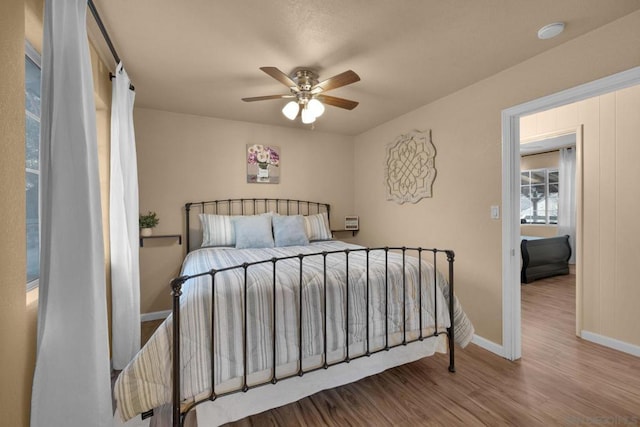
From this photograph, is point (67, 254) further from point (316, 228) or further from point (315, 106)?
point (316, 228)

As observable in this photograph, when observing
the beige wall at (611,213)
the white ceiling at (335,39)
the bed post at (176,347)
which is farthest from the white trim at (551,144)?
the bed post at (176,347)

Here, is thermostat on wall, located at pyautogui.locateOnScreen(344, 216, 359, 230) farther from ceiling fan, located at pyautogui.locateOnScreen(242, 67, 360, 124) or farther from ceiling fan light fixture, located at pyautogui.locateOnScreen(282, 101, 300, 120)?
ceiling fan light fixture, located at pyautogui.locateOnScreen(282, 101, 300, 120)

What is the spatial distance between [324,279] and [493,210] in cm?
174

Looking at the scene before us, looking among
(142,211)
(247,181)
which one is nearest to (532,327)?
(247,181)

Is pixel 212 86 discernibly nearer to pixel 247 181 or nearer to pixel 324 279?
pixel 247 181

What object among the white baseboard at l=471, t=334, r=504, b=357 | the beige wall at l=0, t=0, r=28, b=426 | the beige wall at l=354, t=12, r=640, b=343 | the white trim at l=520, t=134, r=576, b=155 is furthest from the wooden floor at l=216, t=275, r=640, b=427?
the white trim at l=520, t=134, r=576, b=155

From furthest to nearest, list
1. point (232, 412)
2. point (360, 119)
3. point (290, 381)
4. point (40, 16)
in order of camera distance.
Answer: point (360, 119)
point (290, 381)
point (232, 412)
point (40, 16)

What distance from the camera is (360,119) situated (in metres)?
3.56

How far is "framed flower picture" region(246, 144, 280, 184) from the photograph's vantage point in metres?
3.65

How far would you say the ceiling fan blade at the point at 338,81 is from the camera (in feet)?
6.23

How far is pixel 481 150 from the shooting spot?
2494 millimetres

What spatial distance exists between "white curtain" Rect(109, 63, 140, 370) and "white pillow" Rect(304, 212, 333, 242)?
195cm

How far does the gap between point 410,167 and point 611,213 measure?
189 cm

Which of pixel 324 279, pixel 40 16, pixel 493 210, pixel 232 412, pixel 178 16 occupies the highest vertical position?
pixel 178 16
